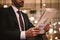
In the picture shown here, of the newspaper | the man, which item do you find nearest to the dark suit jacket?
the man

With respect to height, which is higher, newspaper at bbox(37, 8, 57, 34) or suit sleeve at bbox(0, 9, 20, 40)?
newspaper at bbox(37, 8, 57, 34)

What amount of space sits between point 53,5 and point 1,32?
7.13 feet

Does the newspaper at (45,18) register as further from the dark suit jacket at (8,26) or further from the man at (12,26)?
the dark suit jacket at (8,26)

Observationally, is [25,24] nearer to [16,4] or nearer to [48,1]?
[16,4]

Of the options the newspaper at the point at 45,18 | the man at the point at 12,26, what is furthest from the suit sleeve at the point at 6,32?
the newspaper at the point at 45,18

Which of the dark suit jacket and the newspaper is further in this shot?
the dark suit jacket

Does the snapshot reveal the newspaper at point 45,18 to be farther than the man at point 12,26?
No

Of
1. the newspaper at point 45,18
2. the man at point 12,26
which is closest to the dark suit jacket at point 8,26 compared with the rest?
the man at point 12,26

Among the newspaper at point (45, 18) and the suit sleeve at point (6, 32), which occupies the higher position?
the newspaper at point (45, 18)

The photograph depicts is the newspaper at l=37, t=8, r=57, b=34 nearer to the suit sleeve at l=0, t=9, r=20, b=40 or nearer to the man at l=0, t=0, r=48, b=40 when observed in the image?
the man at l=0, t=0, r=48, b=40

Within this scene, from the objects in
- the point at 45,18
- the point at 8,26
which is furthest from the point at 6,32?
the point at 45,18

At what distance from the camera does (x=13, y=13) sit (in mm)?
1635

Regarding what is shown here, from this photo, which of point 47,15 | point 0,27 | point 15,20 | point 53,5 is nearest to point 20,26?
point 15,20

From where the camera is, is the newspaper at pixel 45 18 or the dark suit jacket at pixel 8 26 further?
the dark suit jacket at pixel 8 26
